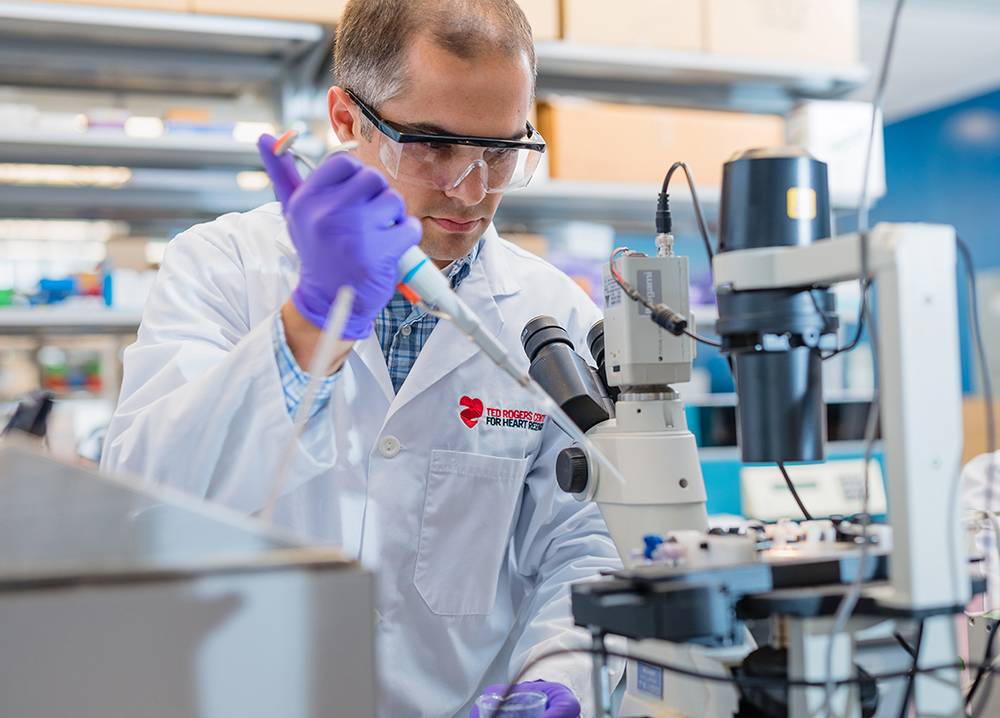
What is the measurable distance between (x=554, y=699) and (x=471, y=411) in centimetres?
51

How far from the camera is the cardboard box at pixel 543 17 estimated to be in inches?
96.8

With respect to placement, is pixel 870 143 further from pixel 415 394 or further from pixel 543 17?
pixel 543 17

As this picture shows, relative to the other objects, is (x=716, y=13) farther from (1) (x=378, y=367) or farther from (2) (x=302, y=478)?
(2) (x=302, y=478)

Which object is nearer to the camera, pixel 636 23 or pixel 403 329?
pixel 403 329

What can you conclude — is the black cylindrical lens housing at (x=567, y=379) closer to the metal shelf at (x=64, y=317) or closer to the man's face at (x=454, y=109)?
the man's face at (x=454, y=109)

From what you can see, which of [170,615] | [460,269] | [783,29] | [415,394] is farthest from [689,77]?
[170,615]

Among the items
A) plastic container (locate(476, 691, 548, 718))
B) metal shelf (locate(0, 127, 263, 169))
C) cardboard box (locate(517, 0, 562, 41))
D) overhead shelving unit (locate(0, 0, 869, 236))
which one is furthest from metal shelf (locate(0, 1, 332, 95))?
plastic container (locate(476, 691, 548, 718))

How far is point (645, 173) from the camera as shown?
8.93 feet

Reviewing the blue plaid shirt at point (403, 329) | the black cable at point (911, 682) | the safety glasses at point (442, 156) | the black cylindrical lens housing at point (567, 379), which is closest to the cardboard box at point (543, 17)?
the blue plaid shirt at point (403, 329)

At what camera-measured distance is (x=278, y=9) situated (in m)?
2.27

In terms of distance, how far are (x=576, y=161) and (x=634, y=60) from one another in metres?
0.35

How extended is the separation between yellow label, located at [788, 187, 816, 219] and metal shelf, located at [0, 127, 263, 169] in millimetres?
1927

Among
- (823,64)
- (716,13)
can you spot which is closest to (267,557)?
(716,13)

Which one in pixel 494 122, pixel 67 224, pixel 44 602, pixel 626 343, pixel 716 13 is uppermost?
pixel 716 13
